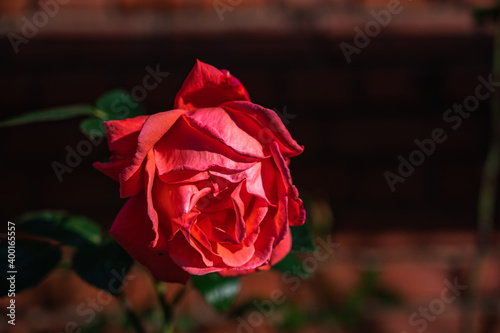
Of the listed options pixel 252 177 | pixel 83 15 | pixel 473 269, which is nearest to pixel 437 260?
pixel 473 269

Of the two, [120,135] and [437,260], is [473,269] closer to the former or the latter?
[437,260]

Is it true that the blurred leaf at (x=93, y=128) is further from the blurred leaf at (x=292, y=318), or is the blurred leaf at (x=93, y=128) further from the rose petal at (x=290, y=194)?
the blurred leaf at (x=292, y=318)

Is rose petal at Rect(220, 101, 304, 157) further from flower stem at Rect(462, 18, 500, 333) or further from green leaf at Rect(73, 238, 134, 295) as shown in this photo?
flower stem at Rect(462, 18, 500, 333)

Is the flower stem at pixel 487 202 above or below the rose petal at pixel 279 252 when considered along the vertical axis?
below

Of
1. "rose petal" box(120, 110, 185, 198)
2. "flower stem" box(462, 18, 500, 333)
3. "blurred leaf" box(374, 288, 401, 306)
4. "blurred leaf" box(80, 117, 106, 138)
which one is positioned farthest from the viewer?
"blurred leaf" box(374, 288, 401, 306)

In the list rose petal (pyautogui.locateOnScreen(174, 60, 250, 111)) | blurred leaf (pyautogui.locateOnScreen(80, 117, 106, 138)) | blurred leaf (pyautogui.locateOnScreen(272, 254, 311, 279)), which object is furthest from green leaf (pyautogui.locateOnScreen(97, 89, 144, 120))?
blurred leaf (pyautogui.locateOnScreen(272, 254, 311, 279))

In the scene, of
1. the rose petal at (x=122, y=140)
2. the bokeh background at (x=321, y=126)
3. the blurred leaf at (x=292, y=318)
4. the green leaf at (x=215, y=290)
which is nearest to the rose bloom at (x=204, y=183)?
the rose petal at (x=122, y=140)
